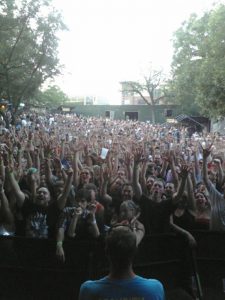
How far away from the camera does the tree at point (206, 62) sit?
25656mm

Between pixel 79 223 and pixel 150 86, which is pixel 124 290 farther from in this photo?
pixel 150 86

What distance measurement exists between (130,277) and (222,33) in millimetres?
25134

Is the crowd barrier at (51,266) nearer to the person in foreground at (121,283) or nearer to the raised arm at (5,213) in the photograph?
the raised arm at (5,213)

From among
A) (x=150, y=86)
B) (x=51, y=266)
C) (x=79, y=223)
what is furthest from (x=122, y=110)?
(x=51, y=266)

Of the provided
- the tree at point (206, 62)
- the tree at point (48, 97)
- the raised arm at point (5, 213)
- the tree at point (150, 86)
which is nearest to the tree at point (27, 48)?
the tree at point (48, 97)

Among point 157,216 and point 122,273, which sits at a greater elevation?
point 122,273

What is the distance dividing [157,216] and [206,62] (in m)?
24.9

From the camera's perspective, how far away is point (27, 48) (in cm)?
2189

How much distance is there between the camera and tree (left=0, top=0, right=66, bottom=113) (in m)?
20.3

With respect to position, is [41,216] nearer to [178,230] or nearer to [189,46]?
[178,230]

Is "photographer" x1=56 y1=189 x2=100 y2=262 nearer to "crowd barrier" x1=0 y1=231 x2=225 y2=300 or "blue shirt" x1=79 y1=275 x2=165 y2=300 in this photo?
"crowd barrier" x1=0 y1=231 x2=225 y2=300

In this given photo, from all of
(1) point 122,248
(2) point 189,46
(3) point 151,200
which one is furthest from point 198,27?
(1) point 122,248

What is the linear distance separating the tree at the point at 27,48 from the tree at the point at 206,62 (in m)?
10.0

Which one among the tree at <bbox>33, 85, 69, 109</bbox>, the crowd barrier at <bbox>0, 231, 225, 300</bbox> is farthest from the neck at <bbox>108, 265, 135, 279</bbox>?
the tree at <bbox>33, 85, 69, 109</bbox>
